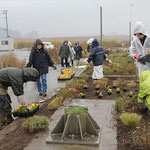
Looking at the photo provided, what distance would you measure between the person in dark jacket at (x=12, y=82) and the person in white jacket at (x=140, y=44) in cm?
259

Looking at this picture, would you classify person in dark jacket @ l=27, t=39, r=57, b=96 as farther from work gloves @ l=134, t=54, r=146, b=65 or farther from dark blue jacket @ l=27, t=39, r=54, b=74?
work gloves @ l=134, t=54, r=146, b=65

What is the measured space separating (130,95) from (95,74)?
126 inches

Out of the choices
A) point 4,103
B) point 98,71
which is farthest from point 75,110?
point 98,71

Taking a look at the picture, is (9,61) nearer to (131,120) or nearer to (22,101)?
(22,101)

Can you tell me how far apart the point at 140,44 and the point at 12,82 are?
3.24 metres

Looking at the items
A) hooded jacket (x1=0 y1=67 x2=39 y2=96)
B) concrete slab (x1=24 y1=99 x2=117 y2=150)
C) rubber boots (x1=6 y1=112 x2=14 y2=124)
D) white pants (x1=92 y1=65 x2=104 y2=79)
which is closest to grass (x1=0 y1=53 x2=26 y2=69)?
white pants (x1=92 y1=65 x2=104 y2=79)

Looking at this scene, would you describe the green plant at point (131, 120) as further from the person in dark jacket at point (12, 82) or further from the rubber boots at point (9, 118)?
the rubber boots at point (9, 118)

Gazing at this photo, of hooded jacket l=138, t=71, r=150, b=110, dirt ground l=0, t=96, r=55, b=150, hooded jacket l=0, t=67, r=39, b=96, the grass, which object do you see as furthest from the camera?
the grass

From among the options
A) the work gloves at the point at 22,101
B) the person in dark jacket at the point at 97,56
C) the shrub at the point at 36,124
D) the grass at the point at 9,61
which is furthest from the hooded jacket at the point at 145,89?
the grass at the point at 9,61

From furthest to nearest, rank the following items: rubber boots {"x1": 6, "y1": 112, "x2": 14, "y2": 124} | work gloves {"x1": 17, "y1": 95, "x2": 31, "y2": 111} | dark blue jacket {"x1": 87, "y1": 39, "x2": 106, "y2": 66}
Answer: dark blue jacket {"x1": 87, "y1": 39, "x2": 106, "y2": 66} → rubber boots {"x1": 6, "y1": 112, "x2": 14, "y2": 124} → work gloves {"x1": 17, "y1": 95, "x2": 31, "y2": 111}

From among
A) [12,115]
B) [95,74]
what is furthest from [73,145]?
[95,74]

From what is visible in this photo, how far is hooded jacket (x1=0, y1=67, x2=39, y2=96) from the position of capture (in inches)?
186

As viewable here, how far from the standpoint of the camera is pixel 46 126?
14.2 feet

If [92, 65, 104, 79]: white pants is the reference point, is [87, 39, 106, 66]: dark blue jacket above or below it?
above
